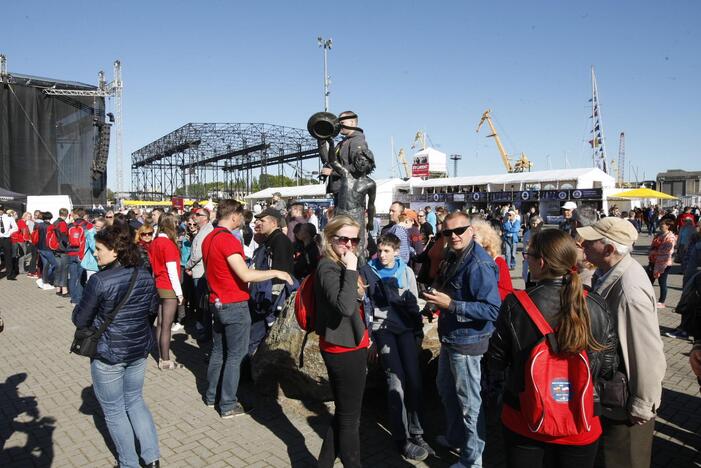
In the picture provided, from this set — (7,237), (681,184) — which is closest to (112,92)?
(7,237)

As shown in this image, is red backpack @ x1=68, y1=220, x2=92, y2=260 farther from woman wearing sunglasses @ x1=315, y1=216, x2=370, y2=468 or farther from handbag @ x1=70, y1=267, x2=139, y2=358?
woman wearing sunglasses @ x1=315, y1=216, x2=370, y2=468

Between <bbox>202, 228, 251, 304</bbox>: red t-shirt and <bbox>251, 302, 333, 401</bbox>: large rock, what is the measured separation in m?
0.78

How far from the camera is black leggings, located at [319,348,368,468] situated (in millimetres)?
2879

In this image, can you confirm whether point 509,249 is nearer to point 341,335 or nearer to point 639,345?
point 639,345

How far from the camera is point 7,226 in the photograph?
41.9ft

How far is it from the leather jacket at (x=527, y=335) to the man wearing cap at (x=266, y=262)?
3.27 metres

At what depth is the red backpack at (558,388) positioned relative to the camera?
2070mm

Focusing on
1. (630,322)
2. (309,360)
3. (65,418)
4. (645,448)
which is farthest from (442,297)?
(65,418)

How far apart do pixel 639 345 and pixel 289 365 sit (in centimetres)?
317

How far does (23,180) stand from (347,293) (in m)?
31.9

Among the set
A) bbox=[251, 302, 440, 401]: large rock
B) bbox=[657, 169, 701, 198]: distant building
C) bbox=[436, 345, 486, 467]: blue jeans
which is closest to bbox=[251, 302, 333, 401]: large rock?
bbox=[251, 302, 440, 401]: large rock

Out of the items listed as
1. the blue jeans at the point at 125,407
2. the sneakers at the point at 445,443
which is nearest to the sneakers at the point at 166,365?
the blue jeans at the point at 125,407

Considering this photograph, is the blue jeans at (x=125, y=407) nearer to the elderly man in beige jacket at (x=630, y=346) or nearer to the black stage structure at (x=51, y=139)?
the elderly man in beige jacket at (x=630, y=346)

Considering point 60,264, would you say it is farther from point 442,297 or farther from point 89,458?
point 442,297
